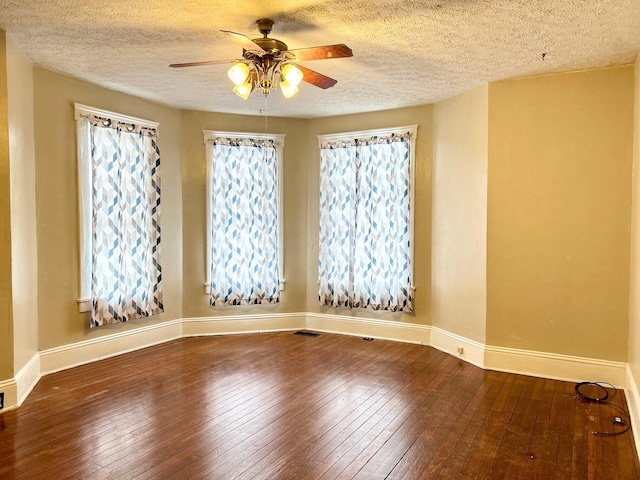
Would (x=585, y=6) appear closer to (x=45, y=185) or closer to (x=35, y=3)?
(x=35, y=3)

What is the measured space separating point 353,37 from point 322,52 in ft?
2.13

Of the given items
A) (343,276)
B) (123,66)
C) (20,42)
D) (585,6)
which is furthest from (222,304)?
(585,6)

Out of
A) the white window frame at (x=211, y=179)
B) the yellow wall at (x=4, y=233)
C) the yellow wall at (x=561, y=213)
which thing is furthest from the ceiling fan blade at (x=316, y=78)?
the white window frame at (x=211, y=179)

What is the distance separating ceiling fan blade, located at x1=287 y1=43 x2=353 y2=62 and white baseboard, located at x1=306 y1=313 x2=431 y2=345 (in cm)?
348

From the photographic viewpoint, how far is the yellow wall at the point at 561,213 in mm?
3863

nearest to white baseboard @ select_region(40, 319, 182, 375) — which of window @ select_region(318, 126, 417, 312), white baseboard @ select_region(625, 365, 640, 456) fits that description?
window @ select_region(318, 126, 417, 312)

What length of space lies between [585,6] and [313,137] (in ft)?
11.8

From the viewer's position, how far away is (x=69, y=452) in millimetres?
2754

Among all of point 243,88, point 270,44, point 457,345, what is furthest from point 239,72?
point 457,345

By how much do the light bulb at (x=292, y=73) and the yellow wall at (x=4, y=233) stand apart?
2.12m

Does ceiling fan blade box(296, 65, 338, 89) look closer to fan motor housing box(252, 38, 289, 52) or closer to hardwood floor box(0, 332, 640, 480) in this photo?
fan motor housing box(252, 38, 289, 52)

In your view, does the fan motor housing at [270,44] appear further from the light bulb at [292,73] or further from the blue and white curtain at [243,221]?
the blue and white curtain at [243,221]

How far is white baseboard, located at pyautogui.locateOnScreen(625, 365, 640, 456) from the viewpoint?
9.73 ft

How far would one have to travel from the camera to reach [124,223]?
4773mm
